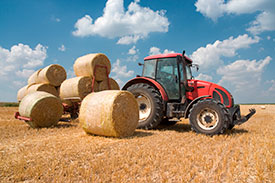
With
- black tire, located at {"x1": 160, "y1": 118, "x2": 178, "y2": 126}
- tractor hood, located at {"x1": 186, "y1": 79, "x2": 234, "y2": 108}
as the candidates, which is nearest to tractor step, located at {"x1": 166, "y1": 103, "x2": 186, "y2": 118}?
tractor hood, located at {"x1": 186, "y1": 79, "x2": 234, "y2": 108}

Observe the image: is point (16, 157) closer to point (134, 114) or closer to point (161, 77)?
point (134, 114)

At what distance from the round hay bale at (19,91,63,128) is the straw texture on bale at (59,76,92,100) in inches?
46.8

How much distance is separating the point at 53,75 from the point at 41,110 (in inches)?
175

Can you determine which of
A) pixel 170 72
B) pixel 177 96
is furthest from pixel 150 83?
pixel 177 96

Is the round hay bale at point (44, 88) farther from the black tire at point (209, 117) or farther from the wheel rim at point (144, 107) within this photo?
the black tire at point (209, 117)

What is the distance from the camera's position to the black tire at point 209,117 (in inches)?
204

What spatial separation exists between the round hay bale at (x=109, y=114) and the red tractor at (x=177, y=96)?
890mm

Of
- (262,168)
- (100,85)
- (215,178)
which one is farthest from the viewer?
(100,85)

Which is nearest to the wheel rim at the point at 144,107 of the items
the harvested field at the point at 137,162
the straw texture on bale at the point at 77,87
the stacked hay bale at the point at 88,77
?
the harvested field at the point at 137,162

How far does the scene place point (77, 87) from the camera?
27.7 ft

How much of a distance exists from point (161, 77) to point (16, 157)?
4.40 meters

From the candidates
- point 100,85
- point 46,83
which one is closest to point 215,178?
point 100,85

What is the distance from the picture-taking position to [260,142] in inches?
185

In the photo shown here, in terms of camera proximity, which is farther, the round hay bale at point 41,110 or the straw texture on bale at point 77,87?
the straw texture on bale at point 77,87
